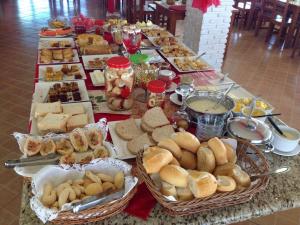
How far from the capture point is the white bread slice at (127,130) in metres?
0.96

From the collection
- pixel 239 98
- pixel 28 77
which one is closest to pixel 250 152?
pixel 239 98

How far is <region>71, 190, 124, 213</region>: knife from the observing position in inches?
24.1

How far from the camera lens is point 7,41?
3.64 m

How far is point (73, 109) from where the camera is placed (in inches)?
42.3

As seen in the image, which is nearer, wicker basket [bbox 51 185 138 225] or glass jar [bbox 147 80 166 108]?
wicker basket [bbox 51 185 138 225]

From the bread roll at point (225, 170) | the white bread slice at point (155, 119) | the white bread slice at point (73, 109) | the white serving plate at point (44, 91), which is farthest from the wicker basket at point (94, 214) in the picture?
the white serving plate at point (44, 91)

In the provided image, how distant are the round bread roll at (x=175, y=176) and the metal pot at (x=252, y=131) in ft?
1.02

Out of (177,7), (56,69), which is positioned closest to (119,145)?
(56,69)

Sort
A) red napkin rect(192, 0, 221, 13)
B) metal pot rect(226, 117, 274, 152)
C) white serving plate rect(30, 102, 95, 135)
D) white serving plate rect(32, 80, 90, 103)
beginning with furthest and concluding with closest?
1. red napkin rect(192, 0, 221, 13)
2. white serving plate rect(32, 80, 90, 103)
3. white serving plate rect(30, 102, 95, 135)
4. metal pot rect(226, 117, 274, 152)

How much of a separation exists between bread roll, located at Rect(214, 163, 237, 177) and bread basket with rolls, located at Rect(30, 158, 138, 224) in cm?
21

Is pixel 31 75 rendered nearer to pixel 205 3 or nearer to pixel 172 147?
A: pixel 205 3

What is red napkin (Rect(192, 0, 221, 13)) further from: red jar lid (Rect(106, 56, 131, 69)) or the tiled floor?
red jar lid (Rect(106, 56, 131, 69))

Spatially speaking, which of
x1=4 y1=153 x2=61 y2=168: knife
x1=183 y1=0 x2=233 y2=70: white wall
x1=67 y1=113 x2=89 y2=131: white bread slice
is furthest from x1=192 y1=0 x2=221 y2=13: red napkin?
x1=4 y1=153 x2=61 y2=168: knife

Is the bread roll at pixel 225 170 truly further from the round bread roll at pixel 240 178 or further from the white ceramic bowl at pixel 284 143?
the white ceramic bowl at pixel 284 143
